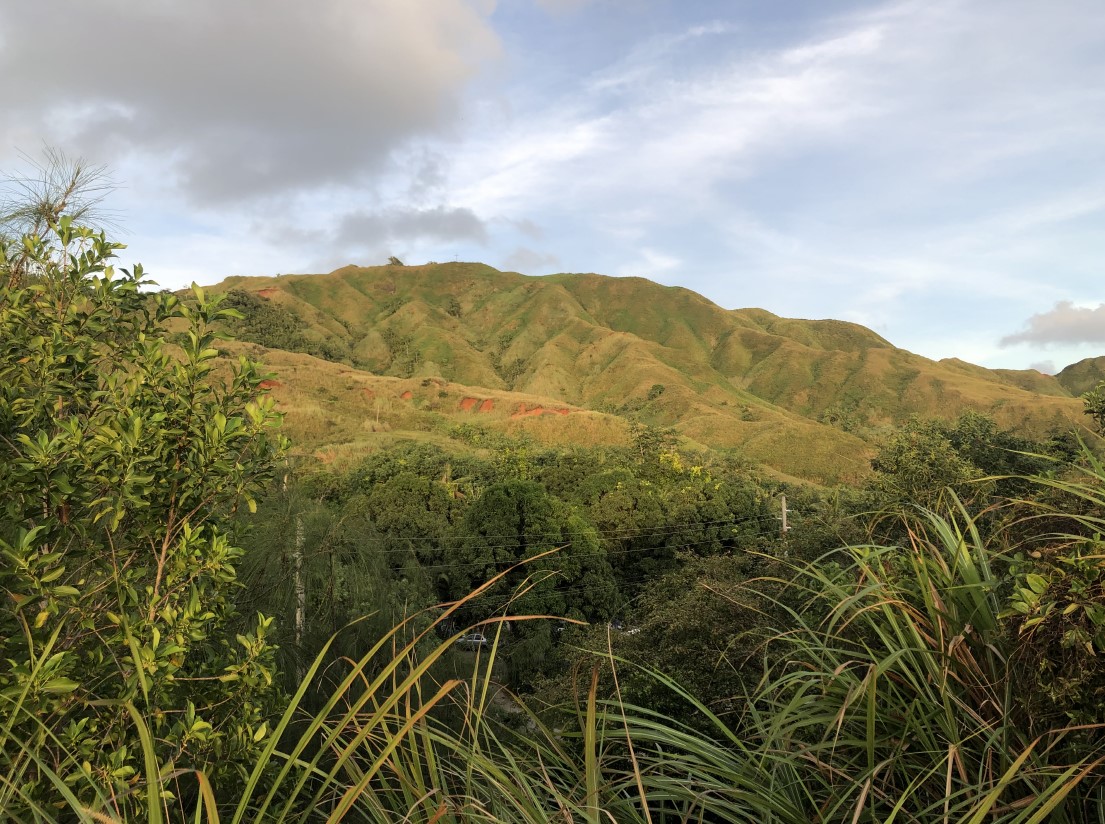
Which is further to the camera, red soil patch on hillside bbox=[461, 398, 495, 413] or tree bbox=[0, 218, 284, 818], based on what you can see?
red soil patch on hillside bbox=[461, 398, 495, 413]

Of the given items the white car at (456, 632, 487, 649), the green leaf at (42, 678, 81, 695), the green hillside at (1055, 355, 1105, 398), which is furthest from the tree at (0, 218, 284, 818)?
the green hillside at (1055, 355, 1105, 398)

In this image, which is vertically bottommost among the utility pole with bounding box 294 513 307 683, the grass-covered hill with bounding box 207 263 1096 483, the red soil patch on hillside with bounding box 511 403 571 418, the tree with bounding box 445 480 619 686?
the tree with bounding box 445 480 619 686

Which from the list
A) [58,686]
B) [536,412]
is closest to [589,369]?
[536,412]

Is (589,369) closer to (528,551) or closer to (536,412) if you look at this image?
(536,412)

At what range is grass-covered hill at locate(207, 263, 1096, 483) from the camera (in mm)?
65625

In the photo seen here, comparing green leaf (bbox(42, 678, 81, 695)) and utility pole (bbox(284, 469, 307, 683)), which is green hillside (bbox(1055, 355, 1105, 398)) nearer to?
utility pole (bbox(284, 469, 307, 683))

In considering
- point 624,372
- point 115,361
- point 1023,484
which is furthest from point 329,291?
point 115,361

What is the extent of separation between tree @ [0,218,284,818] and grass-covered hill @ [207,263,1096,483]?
48.3 metres

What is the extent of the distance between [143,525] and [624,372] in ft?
362

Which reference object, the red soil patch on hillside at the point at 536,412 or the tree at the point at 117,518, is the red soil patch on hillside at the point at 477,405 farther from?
the tree at the point at 117,518

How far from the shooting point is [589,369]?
119562 millimetres

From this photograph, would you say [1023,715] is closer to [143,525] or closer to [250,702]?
[250,702]

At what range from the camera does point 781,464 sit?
65.5 m

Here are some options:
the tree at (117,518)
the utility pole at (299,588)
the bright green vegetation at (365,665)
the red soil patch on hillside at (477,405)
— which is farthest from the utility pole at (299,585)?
the red soil patch on hillside at (477,405)
